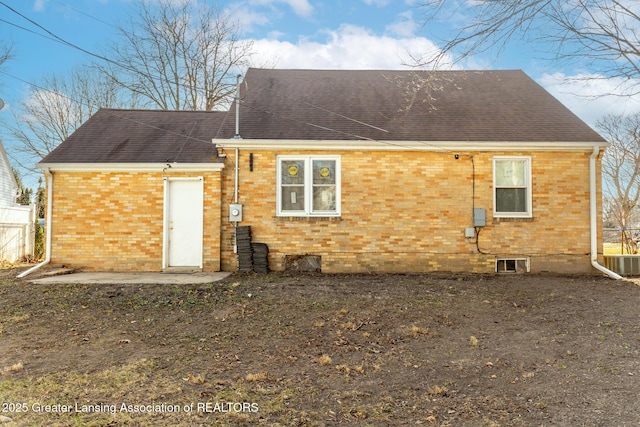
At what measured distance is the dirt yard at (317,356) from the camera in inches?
137

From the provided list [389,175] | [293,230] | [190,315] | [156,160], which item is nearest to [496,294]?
[389,175]

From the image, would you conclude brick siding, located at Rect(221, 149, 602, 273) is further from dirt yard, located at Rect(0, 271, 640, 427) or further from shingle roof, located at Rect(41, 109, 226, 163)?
dirt yard, located at Rect(0, 271, 640, 427)

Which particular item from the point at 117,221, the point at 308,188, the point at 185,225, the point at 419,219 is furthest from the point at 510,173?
the point at 117,221

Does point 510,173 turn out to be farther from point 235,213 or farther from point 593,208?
point 235,213

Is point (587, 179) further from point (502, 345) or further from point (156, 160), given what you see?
point (156, 160)

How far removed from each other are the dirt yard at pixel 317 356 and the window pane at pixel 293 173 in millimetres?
3138

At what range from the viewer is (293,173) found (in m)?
10.1

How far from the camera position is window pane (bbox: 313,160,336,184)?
33.2 feet

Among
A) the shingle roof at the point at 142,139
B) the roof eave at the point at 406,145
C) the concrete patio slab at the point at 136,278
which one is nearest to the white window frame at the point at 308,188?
the roof eave at the point at 406,145

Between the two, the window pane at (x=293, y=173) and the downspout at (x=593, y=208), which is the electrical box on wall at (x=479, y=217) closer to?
the downspout at (x=593, y=208)

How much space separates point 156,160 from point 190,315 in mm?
5150

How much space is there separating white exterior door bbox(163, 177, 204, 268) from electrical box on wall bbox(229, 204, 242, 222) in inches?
30.1

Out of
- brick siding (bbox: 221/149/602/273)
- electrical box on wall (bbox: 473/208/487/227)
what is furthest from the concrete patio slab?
electrical box on wall (bbox: 473/208/487/227)

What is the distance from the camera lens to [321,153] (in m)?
10.1
